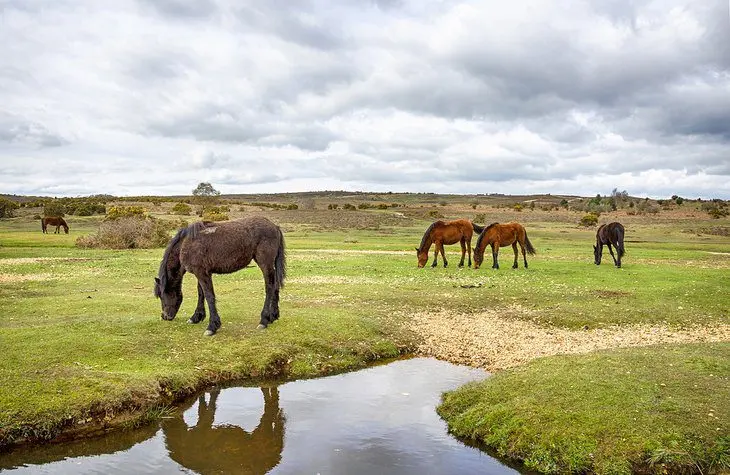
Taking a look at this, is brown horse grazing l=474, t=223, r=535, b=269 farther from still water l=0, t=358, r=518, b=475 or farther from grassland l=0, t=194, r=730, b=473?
still water l=0, t=358, r=518, b=475

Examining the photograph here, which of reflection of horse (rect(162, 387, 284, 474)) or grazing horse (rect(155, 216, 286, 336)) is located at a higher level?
grazing horse (rect(155, 216, 286, 336))

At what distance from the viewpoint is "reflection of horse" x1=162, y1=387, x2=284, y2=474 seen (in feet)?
25.8

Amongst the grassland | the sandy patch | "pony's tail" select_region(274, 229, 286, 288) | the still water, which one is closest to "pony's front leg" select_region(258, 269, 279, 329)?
"pony's tail" select_region(274, 229, 286, 288)

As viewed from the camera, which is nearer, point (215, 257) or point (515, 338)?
point (215, 257)

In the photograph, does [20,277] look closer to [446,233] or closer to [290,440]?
[290,440]

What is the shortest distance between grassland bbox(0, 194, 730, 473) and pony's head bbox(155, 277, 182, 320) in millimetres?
375

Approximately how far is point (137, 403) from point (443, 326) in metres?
8.85

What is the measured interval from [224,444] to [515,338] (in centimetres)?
870

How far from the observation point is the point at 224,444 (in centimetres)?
861

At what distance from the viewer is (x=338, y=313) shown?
1600 cm

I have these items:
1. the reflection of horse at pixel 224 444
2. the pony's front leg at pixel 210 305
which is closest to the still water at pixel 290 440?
the reflection of horse at pixel 224 444

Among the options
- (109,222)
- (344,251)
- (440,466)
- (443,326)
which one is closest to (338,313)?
(443,326)

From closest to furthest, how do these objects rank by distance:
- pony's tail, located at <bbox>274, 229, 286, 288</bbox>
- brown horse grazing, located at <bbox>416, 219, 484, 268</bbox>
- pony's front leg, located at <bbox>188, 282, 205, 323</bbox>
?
pony's tail, located at <bbox>274, 229, 286, 288</bbox> < pony's front leg, located at <bbox>188, 282, 205, 323</bbox> < brown horse grazing, located at <bbox>416, 219, 484, 268</bbox>

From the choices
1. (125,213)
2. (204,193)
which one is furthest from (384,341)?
(204,193)
